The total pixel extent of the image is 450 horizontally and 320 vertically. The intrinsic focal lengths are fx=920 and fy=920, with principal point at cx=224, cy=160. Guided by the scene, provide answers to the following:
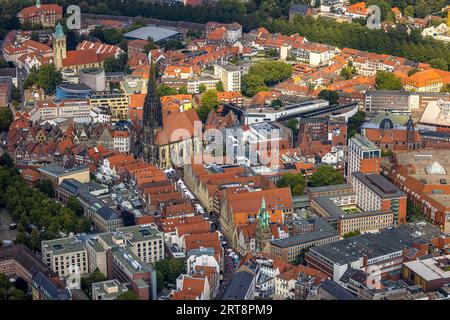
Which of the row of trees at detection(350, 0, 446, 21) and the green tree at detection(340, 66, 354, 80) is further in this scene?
the row of trees at detection(350, 0, 446, 21)

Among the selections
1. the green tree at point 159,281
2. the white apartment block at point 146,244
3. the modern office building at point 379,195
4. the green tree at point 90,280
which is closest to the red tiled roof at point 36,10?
the modern office building at point 379,195

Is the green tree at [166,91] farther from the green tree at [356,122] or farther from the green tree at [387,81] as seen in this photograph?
the green tree at [387,81]

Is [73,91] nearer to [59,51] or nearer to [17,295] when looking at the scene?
[59,51]

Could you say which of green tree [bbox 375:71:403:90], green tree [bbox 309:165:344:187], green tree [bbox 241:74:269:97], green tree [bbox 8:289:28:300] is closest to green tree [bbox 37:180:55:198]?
green tree [bbox 8:289:28:300]

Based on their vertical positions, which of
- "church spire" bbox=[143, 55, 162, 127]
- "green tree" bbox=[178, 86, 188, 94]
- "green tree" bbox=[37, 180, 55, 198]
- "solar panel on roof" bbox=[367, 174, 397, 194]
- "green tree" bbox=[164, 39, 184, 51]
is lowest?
"green tree" bbox=[37, 180, 55, 198]

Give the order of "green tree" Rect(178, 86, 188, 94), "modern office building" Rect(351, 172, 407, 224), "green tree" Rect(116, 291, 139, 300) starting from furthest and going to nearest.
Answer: "green tree" Rect(178, 86, 188, 94), "modern office building" Rect(351, 172, 407, 224), "green tree" Rect(116, 291, 139, 300)

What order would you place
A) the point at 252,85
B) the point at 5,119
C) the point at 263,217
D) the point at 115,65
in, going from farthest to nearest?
the point at 115,65 → the point at 252,85 → the point at 5,119 → the point at 263,217

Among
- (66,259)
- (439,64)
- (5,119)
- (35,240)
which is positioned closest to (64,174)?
(35,240)

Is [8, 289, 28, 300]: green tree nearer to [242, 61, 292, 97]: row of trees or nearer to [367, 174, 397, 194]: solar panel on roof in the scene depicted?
[367, 174, 397, 194]: solar panel on roof
